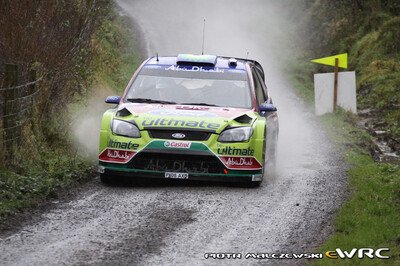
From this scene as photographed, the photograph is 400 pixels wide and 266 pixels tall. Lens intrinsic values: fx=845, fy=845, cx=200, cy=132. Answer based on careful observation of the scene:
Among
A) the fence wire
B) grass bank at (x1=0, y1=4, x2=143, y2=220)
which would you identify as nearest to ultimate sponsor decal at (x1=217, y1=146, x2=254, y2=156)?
grass bank at (x1=0, y1=4, x2=143, y2=220)

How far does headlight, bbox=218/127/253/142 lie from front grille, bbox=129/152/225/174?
0.31m

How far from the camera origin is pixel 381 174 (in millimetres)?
12984

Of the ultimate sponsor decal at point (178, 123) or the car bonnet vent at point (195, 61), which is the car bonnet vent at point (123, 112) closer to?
the ultimate sponsor decal at point (178, 123)

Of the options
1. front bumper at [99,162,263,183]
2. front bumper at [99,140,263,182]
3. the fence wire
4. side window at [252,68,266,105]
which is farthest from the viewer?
side window at [252,68,266,105]

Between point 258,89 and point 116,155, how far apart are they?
2.94 meters

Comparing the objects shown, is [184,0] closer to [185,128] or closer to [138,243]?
[185,128]

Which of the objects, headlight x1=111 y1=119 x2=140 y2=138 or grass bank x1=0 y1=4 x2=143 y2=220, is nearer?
grass bank x1=0 y1=4 x2=143 y2=220

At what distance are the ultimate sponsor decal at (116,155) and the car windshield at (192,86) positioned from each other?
116 centimetres

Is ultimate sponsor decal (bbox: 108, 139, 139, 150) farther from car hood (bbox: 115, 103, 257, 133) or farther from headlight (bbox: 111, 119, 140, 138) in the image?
car hood (bbox: 115, 103, 257, 133)

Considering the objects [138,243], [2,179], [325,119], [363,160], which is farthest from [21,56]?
[325,119]

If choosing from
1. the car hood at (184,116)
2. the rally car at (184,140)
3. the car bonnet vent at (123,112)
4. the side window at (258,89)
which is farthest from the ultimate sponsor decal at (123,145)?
the side window at (258,89)

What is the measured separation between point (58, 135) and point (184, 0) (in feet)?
125

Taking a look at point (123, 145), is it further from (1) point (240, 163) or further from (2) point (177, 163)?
(1) point (240, 163)

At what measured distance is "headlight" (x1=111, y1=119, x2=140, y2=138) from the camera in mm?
11398
